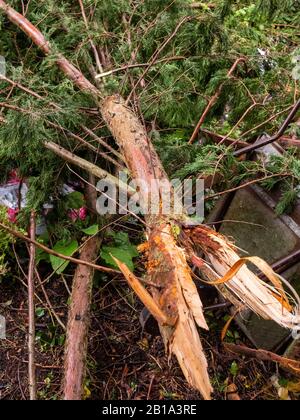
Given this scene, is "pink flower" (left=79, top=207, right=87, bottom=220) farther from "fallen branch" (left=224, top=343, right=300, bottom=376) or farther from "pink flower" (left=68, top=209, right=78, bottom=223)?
"fallen branch" (left=224, top=343, right=300, bottom=376)

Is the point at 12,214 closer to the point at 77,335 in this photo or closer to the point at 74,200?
the point at 74,200

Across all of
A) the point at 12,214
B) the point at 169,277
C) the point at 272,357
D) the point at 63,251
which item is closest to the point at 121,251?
the point at 63,251

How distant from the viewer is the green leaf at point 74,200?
258cm

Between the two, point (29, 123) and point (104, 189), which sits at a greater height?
point (29, 123)

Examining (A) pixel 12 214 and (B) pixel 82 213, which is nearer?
(A) pixel 12 214

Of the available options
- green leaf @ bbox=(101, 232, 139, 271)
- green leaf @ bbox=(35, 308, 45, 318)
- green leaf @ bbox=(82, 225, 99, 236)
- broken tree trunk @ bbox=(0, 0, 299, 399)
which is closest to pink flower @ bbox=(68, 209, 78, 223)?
green leaf @ bbox=(82, 225, 99, 236)

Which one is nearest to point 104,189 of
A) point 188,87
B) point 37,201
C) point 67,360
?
point 37,201

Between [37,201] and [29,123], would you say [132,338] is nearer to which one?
[37,201]

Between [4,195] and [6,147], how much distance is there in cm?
54

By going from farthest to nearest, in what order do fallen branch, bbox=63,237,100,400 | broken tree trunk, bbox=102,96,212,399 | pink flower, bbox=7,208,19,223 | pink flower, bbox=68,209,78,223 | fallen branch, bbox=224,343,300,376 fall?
1. pink flower, bbox=68,209,78,223
2. pink flower, bbox=7,208,19,223
3. fallen branch, bbox=63,237,100,400
4. fallen branch, bbox=224,343,300,376
5. broken tree trunk, bbox=102,96,212,399

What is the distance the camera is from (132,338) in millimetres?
2436

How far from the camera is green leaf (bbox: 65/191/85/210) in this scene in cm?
258

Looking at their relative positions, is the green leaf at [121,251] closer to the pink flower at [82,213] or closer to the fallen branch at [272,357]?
the pink flower at [82,213]

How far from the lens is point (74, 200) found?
2.59m
